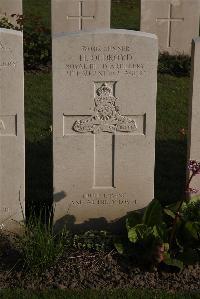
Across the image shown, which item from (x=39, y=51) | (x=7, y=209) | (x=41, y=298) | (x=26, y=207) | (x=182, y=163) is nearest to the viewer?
(x=41, y=298)

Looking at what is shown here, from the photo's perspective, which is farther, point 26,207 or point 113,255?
point 26,207

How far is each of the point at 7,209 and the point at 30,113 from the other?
11.3 feet

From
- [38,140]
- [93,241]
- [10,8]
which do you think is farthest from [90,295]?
[10,8]

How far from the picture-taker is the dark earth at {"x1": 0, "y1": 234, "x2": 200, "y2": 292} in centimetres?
489

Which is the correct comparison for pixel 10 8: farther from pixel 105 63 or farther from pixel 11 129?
pixel 105 63

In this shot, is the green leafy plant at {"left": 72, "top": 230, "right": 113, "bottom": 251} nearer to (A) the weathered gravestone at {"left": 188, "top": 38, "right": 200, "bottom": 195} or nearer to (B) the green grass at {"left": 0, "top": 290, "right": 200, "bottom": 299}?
(B) the green grass at {"left": 0, "top": 290, "right": 200, "bottom": 299}

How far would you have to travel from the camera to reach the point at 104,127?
532 centimetres

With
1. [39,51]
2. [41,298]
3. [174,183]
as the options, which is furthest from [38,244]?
[39,51]

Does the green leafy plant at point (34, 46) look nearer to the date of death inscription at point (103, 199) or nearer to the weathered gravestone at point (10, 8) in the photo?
the weathered gravestone at point (10, 8)

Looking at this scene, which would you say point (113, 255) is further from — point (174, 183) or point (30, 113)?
point (30, 113)

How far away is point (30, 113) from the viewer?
8781 millimetres

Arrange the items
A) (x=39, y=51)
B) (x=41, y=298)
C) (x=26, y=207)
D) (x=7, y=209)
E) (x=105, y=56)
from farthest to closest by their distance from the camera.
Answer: (x=39, y=51), (x=26, y=207), (x=7, y=209), (x=105, y=56), (x=41, y=298)

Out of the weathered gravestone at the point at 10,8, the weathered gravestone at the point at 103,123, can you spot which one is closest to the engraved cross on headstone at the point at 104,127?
the weathered gravestone at the point at 103,123

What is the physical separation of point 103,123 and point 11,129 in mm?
722
